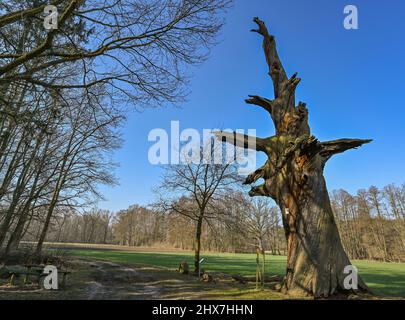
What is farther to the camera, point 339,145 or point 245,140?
point 245,140

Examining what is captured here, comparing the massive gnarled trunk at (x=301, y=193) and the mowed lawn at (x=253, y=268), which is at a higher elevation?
the massive gnarled trunk at (x=301, y=193)

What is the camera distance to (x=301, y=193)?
860 cm

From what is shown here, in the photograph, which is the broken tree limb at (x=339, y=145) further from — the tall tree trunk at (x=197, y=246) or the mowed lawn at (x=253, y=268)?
the tall tree trunk at (x=197, y=246)

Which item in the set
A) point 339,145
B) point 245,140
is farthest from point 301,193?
point 245,140

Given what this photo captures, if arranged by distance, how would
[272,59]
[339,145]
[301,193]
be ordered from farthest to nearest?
[272,59], [339,145], [301,193]

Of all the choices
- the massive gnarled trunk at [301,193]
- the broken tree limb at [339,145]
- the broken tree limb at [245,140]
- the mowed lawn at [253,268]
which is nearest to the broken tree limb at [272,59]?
the massive gnarled trunk at [301,193]

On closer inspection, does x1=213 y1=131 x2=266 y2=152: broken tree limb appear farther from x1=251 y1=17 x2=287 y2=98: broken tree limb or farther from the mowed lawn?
the mowed lawn

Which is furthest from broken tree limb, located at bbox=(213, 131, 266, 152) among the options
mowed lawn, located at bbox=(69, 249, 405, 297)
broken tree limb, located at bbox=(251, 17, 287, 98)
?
mowed lawn, located at bbox=(69, 249, 405, 297)

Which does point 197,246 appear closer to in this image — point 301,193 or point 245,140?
point 245,140

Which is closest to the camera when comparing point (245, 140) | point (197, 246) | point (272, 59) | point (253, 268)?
point (245, 140)

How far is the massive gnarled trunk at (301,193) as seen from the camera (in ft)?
25.7

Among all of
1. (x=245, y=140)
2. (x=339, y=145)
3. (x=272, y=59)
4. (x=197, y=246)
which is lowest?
(x=197, y=246)
